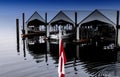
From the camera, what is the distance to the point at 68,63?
34500 millimetres

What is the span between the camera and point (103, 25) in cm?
5684

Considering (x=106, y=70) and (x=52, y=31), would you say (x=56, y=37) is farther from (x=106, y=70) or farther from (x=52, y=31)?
(x=106, y=70)

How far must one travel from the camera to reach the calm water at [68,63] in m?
29.0

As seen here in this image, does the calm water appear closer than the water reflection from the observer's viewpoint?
Yes

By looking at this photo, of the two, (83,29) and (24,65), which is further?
(83,29)

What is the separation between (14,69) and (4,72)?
1.75m

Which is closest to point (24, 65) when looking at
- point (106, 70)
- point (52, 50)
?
point (106, 70)

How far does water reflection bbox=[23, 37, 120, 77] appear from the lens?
29.7 metres

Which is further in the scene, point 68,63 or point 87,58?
point 87,58

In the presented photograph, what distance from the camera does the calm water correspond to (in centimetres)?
2896

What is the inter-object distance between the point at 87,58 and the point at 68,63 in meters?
5.04

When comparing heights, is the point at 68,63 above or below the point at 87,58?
below

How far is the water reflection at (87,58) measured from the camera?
29.7 metres

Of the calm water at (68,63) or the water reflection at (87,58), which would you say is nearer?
the calm water at (68,63)
